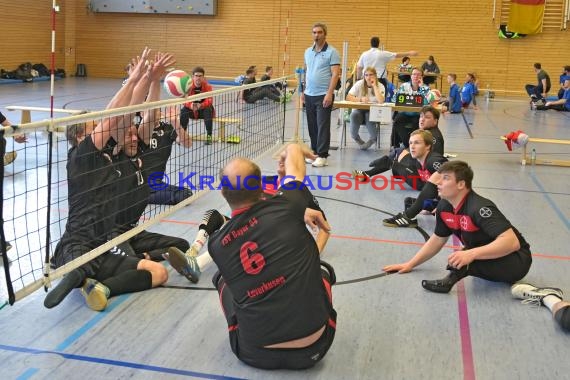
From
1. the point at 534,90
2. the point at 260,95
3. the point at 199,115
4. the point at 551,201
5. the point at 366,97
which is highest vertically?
the point at 534,90

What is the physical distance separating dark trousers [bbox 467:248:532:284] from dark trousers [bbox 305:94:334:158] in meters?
4.90

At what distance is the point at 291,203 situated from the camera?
3.03m

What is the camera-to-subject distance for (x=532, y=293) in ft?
13.9

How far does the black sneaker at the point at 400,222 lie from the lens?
606cm

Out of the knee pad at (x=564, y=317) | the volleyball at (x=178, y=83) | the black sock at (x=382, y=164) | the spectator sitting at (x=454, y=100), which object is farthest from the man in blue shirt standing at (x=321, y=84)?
the spectator sitting at (x=454, y=100)

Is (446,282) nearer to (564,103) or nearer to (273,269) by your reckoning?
(273,269)

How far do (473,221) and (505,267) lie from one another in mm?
463

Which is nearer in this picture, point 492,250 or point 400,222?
point 492,250

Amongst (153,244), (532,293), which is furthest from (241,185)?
(532,293)

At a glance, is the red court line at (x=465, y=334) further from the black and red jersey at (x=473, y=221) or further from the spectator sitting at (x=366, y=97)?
the spectator sitting at (x=366, y=97)

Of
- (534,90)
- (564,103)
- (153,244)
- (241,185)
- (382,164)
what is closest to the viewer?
(241,185)

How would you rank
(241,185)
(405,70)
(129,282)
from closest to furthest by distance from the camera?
Answer: 1. (241,185)
2. (129,282)
3. (405,70)

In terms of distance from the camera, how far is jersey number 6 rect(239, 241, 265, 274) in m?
2.92

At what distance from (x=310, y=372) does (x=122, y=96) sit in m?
2.48
